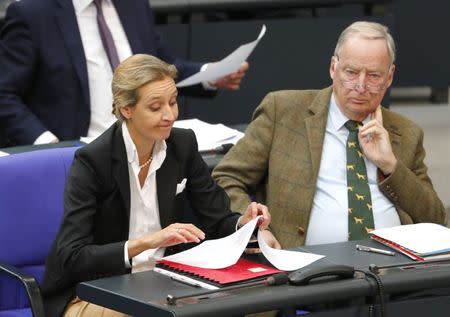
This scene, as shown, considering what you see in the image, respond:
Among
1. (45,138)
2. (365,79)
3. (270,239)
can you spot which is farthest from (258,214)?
(45,138)

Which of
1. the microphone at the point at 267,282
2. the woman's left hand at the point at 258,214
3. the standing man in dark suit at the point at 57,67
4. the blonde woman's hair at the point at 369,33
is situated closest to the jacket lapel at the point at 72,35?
the standing man in dark suit at the point at 57,67

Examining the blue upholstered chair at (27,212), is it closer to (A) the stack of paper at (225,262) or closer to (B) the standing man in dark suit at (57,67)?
(A) the stack of paper at (225,262)

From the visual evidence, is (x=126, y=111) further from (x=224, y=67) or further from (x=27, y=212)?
(x=224, y=67)

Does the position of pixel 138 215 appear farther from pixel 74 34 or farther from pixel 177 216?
pixel 74 34

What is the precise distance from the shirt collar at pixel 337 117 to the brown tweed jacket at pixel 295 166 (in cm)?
3

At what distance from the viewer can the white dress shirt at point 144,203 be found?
12.5 feet

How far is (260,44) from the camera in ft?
23.8

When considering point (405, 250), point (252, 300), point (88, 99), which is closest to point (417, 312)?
point (405, 250)

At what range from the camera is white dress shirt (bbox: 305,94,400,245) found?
425 cm

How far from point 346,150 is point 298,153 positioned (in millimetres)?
176

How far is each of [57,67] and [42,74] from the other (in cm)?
8

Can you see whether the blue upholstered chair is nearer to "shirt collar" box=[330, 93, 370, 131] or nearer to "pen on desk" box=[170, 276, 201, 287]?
"pen on desk" box=[170, 276, 201, 287]

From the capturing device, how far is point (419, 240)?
3.73 metres

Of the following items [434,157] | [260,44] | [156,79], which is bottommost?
[434,157]
